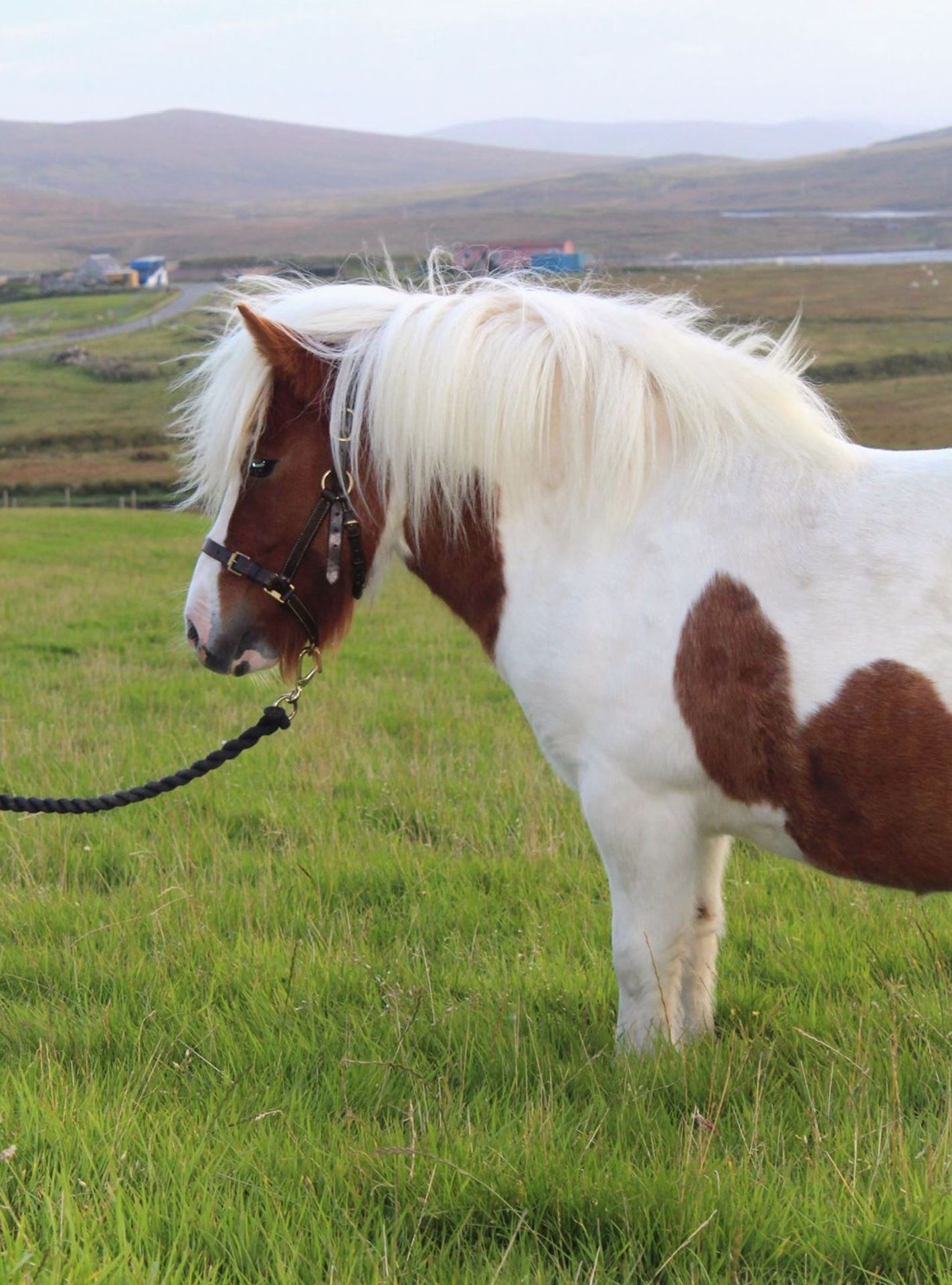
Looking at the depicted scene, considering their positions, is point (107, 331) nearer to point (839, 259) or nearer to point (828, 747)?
point (839, 259)

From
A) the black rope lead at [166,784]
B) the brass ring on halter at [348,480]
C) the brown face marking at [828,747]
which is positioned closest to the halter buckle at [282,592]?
the brass ring on halter at [348,480]

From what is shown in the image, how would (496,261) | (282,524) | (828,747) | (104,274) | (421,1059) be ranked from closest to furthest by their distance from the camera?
(828,747) < (421,1059) < (282,524) < (496,261) < (104,274)

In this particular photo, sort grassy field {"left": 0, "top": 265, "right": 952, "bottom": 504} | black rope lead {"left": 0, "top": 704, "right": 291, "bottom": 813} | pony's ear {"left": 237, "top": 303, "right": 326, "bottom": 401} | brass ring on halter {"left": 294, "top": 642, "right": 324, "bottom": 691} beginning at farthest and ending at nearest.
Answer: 1. grassy field {"left": 0, "top": 265, "right": 952, "bottom": 504}
2. black rope lead {"left": 0, "top": 704, "right": 291, "bottom": 813}
3. brass ring on halter {"left": 294, "top": 642, "right": 324, "bottom": 691}
4. pony's ear {"left": 237, "top": 303, "right": 326, "bottom": 401}

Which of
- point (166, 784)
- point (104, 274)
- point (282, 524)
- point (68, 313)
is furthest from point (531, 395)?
point (104, 274)

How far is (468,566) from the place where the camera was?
355 cm

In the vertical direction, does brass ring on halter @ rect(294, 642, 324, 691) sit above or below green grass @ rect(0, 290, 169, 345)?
below

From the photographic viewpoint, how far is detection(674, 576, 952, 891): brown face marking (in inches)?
114

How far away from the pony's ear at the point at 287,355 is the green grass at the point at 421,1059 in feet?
5.99

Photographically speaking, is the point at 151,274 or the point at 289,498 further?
the point at 151,274

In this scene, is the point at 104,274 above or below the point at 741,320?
above

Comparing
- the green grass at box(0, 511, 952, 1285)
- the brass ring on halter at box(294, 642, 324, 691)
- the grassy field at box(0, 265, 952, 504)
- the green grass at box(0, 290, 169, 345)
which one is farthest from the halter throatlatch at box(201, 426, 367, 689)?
the green grass at box(0, 290, 169, 345)

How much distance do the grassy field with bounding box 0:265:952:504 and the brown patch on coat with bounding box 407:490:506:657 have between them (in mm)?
25453

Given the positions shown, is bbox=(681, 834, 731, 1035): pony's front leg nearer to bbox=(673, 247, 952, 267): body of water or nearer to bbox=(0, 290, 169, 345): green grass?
bbox=(0, 290, 169, 345): green grass

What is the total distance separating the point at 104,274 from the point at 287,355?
14418cm
